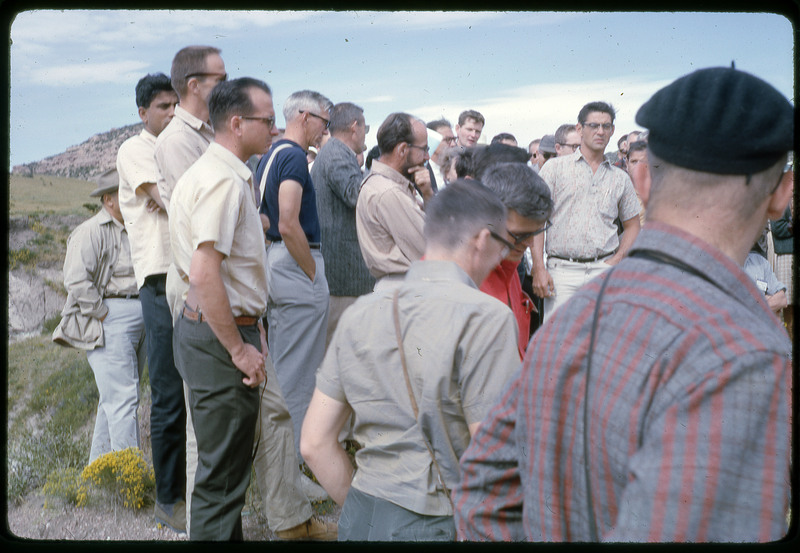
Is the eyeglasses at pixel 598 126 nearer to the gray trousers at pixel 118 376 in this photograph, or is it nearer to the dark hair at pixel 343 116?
the dark hair at pixel 343 116

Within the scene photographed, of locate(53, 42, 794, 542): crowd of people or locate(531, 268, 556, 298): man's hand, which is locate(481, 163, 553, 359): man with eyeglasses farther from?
locate(531, 268, 556, 298): man's hand

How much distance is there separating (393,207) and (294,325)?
0.96 m

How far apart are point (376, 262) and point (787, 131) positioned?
2979 mm

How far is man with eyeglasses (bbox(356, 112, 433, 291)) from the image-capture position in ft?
12.5

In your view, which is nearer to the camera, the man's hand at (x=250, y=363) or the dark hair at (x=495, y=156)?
the man's hand at (x=250, y=363)

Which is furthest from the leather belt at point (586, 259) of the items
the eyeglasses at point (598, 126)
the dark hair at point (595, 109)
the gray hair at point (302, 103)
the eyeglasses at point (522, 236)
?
the eyeglasses at point (522, 236)

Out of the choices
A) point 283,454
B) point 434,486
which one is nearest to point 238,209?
point 283,454

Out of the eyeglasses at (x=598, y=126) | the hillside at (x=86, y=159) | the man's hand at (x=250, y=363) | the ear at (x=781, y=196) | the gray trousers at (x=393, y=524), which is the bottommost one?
the gray trousers at (x=393, y=524)

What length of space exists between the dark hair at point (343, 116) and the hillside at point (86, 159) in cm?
138

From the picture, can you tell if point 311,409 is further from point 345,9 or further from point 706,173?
point 706,173

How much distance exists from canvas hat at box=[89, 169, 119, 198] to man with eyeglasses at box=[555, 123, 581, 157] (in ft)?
14.0

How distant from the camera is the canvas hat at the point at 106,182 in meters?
3.79

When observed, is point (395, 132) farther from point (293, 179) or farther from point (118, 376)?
point (118, 376)

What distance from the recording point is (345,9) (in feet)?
5.32
